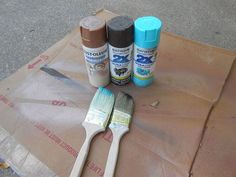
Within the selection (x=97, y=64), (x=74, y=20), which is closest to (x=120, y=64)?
(x=97, y=64)

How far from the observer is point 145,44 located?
0.48 metres

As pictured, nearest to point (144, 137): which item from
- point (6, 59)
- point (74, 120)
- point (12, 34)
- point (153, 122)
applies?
point (153, 122)

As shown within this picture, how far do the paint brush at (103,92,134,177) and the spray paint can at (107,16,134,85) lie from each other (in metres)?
0.06

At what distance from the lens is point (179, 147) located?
1.59 feet

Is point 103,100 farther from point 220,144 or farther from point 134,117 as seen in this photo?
point 220,144

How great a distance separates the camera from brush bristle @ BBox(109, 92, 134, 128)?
50cm

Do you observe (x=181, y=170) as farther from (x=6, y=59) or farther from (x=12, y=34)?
(x=12, y=34)

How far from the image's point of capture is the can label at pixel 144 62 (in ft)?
1.63

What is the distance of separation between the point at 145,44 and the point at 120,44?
5cm

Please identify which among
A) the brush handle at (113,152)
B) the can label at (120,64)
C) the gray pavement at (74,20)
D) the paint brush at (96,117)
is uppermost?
the can label at (120,64)

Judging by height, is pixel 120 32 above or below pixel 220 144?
above

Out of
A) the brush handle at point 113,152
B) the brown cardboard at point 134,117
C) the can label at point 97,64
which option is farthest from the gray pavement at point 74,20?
the brush handle at point 113,152

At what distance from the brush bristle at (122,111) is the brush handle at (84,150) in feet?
0.11

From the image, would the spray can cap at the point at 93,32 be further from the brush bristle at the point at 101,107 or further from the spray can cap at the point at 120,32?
the brush bristle at the point at 101,107
